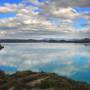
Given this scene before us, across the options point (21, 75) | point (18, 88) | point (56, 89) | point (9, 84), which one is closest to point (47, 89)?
point (56, 89)

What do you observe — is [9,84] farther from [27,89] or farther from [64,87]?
[64,87]

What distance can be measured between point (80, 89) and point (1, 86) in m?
4.21

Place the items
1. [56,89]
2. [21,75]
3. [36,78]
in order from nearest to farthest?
[56,89]
[36,78]
[21,75]

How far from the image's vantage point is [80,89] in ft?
46.6

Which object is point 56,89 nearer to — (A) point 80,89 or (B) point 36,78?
(A) point 80,89

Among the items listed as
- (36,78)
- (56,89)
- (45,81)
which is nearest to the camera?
(56,89)

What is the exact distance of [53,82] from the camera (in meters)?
15.0

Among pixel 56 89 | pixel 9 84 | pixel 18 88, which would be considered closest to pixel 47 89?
pixel 56 89

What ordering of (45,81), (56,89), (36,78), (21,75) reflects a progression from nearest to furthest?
(56,89) < (45,81) < (36,78) < (21,75)

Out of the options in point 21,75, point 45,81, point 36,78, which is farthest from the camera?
point 21,75

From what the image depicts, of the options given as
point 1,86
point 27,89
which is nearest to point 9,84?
point 1,86

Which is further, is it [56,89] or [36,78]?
[36,78]

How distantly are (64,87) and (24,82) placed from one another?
2.45 metres

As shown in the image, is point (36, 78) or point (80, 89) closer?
point (80, 89)
